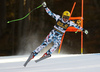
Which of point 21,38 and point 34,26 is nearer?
point 21,38

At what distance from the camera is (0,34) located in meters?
17.0

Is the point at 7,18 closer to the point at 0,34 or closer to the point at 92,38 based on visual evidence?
the point at 0,34

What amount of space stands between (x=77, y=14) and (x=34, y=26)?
3.14 m

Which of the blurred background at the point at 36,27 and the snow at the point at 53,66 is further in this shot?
the blurred background at the point at 36,27

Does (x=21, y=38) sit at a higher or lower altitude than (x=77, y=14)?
lower

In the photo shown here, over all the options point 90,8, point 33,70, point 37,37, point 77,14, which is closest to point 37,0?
point 37,37

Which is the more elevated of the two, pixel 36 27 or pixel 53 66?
pixel 36 27

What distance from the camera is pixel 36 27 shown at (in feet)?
53.8

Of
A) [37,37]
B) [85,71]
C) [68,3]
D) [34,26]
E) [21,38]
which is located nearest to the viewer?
[85,71]

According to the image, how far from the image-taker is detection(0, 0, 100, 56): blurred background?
1424cm

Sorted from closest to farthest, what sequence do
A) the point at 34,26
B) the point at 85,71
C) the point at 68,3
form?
the point at 85,71
the point at 34,26
the point at 68,3

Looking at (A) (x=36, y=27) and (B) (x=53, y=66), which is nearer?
(B) (x=53, y=66)

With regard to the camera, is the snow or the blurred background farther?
the blurred background

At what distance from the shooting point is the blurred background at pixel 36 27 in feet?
46.7
